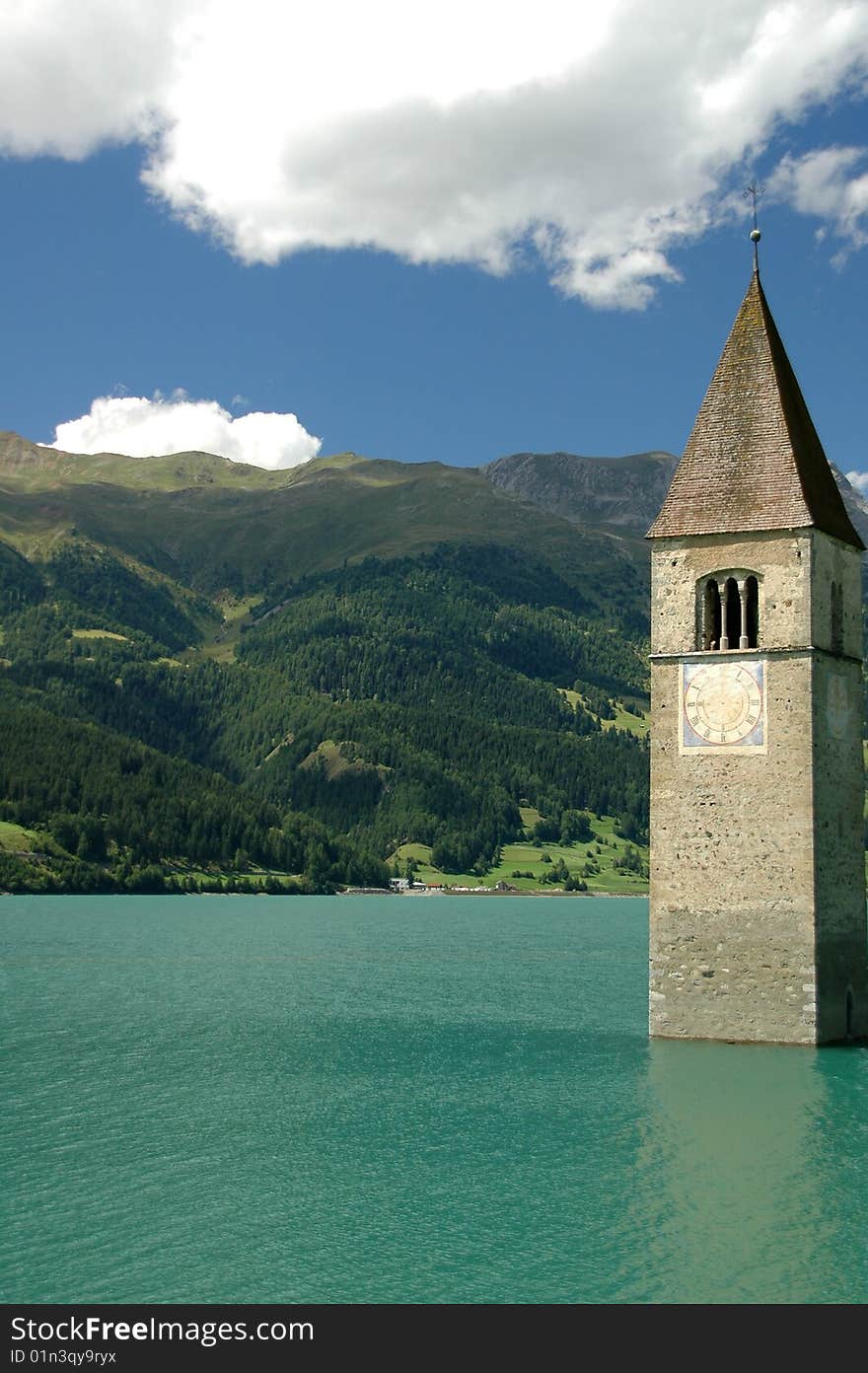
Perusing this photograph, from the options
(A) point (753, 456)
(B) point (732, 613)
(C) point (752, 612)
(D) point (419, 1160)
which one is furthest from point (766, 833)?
(D) point (419, 1160)

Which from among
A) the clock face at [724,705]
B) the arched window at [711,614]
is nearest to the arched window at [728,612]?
the arched window at [711,614]

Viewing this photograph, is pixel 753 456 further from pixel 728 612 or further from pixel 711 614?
pixel 711 614

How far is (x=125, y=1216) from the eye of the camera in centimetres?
2991

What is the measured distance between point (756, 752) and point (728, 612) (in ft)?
15.8

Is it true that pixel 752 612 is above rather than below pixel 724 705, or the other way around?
above

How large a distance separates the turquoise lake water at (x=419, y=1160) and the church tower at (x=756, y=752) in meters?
1.95

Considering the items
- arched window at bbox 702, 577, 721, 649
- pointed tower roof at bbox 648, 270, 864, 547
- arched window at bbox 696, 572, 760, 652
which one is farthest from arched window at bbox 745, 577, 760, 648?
pointed tower roof at bbox 648, 270, 864, 547

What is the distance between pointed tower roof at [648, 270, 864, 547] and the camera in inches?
1850

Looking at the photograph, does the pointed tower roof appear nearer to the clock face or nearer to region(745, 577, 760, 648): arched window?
region(745, 577, 760, 648): arched window

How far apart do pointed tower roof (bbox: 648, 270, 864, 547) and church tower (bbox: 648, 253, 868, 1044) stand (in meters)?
0.07

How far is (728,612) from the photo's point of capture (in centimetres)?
4722

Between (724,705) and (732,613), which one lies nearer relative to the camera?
(724,705)

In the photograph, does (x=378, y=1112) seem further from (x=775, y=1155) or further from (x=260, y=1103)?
(x=775, y=1155)

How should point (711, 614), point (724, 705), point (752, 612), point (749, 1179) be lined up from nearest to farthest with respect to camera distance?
point (749, 1179) → point (724, 705) → point (752, 612) → point (711, 614)
